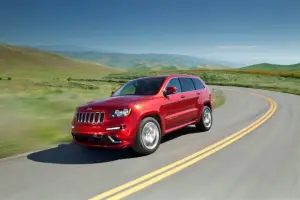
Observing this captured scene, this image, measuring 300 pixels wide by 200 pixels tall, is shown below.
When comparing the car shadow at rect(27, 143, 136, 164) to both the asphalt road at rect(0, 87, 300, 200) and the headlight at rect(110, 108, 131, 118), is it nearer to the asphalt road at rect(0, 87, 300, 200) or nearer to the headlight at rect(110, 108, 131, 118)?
the asphalt road at rect(0, 87, 300, 200)

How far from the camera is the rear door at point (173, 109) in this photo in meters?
8.62

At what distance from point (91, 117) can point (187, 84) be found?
3.63m

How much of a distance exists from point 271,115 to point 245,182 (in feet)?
30.7

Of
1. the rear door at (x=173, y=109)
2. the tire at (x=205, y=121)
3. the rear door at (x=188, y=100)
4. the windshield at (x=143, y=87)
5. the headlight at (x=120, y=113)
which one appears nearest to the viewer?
the headlight at (x=120, y=113)

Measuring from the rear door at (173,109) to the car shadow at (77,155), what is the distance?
1231 millimetres

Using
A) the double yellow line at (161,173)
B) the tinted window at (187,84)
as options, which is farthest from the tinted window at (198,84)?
the double yellow line at (161,173)

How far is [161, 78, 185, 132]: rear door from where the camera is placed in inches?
339

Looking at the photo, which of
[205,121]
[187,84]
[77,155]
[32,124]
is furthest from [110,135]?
[32,124]

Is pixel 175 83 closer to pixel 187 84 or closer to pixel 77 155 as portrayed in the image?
pixel 187 84

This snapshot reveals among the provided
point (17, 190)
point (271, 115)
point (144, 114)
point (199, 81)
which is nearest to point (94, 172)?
point (17, 190)

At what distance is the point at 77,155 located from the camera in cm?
786

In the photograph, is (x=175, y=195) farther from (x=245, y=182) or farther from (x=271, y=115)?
(x=271, y=115)

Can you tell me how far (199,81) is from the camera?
36.5 ft

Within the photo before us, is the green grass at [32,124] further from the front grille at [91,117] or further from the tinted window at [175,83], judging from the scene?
the tinted window at [175,83]
